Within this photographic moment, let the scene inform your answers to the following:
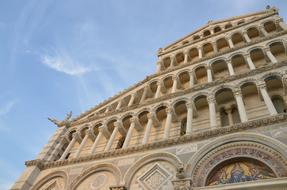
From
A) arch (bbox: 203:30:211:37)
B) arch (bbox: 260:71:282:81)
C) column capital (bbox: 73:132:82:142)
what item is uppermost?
arch (bbox: 203:30:211:37)

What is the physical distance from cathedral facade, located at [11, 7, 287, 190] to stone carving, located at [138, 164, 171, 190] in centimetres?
4

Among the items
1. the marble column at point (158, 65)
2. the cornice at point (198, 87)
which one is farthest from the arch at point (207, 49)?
the cornice at point (198, 87)

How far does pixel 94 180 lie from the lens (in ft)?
35.0

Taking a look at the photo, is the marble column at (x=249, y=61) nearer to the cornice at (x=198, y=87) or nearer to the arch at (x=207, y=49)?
the cornice at (x=198, y=87)

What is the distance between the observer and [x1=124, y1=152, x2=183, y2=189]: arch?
30.5ft

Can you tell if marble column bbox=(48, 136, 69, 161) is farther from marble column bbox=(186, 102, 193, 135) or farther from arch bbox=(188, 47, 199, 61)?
arch bbox=(188, 47, 199, 61)

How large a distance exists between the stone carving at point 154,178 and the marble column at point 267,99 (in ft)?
14.6

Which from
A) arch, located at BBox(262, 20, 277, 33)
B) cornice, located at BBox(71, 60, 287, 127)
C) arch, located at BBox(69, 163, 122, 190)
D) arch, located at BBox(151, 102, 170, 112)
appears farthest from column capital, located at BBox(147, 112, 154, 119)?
arch, located at BBox(262, 20, 277, 33)

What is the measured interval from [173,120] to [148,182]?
4039 millimetres

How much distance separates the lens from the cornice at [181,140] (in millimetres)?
8562

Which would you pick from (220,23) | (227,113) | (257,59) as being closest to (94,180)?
(227,113)

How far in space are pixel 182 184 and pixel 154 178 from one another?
5.06ft

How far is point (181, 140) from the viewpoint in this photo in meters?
9.77

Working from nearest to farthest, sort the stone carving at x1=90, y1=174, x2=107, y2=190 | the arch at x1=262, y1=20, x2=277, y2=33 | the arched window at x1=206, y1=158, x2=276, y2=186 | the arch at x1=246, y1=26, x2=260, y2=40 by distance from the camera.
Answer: the arched window at x1=206, y1=158, x2=276, y2=186, the stone carving at x1=90, y1=174, x2=107, y2=190, the arch at x1=262, y1=20, x2=277, y2=33, the arch at x1=246, y1=26, x2=260, y2=40
